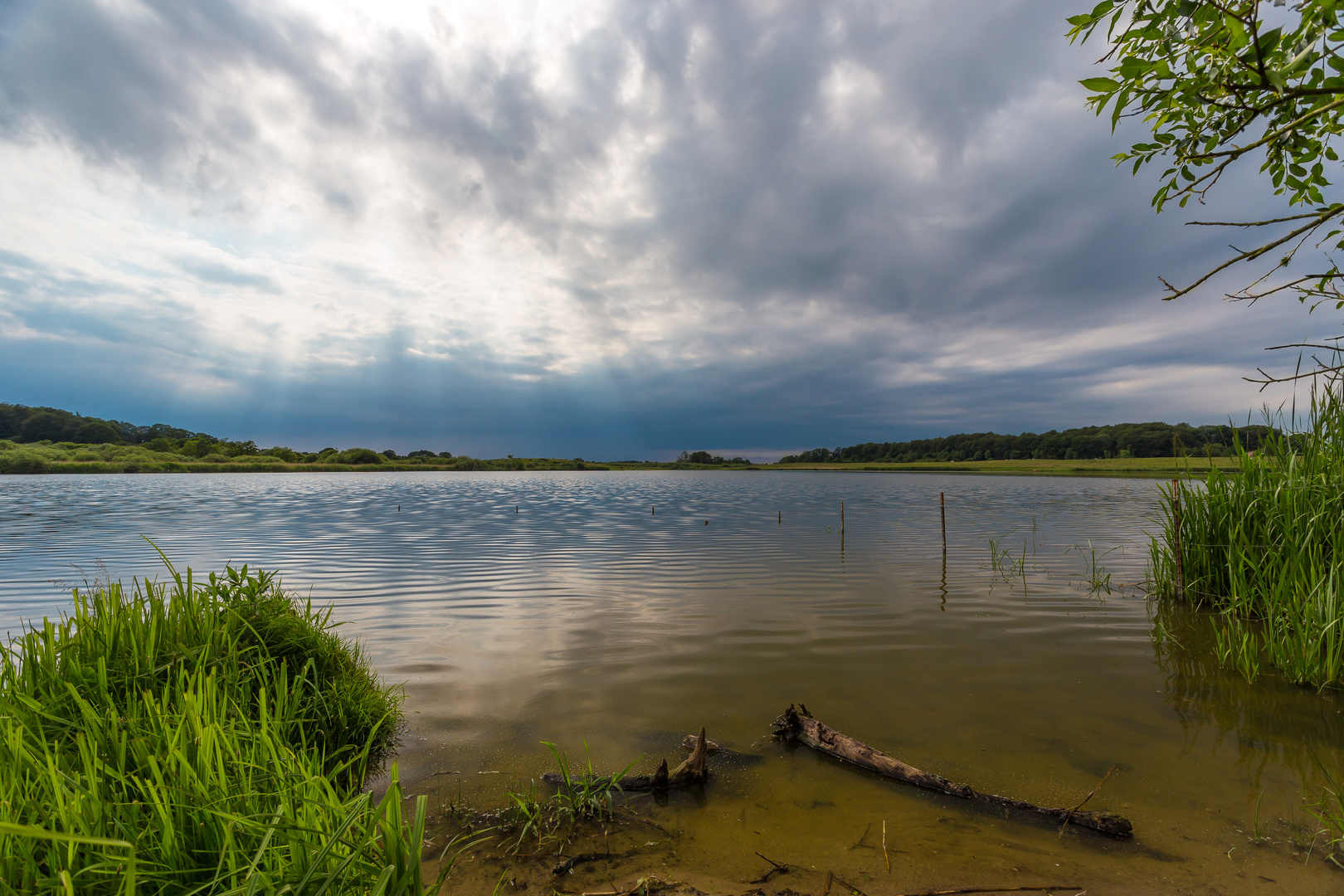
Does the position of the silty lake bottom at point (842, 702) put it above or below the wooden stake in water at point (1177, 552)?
below

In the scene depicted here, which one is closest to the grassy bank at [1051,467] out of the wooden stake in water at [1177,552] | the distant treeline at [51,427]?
the wooden stake in water at [1177,552]

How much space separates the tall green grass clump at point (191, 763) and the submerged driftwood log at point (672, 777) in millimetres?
1744

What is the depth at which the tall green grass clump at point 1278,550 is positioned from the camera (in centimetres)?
622

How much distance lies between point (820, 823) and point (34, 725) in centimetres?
542

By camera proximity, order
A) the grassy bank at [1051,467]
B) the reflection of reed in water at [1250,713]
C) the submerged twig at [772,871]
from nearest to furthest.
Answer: the submerged twig at [772,871] → the reflection of reed in water at [1250,713] → the grassy bank at [1051,467]

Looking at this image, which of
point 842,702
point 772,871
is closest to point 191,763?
point 772,871

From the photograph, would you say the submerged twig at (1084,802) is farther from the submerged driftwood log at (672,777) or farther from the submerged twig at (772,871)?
the submerged driftwood log at (672,777)

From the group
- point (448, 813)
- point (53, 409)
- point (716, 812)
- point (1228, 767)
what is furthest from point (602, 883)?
point (53, 409)

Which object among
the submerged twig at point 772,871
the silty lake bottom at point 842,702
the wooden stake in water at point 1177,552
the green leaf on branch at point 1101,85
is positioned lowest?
the silty lake bottom at point 842,702

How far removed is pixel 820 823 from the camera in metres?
3.99

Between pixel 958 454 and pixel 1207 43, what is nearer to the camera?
pixel 1207 43

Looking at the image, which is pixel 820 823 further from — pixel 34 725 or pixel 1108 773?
pixel 34 725

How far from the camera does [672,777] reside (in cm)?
440

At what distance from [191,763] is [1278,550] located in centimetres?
1229
